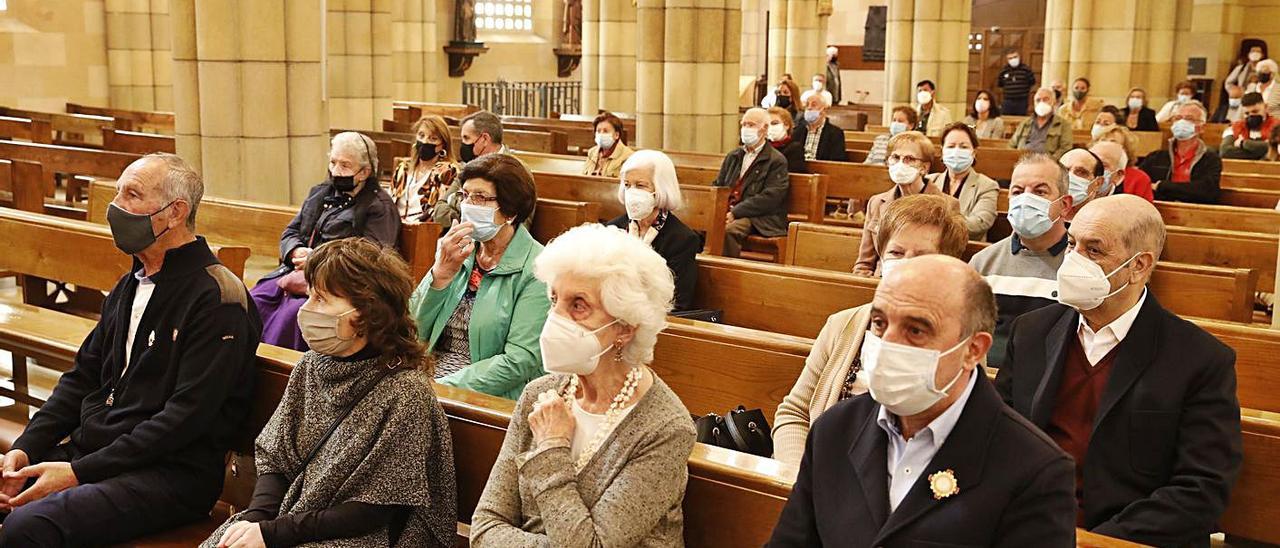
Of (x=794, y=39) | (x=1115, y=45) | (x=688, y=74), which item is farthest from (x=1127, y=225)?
(x=794, y=39)

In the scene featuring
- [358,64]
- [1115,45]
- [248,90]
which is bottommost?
[248,90]

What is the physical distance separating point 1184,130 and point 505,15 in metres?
20.4

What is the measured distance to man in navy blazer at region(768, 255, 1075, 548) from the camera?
7.61ft

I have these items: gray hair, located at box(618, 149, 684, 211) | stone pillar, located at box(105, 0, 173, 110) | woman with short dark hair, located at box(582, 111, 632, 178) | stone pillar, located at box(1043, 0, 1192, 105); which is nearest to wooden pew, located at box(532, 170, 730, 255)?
woman with short dark hair, located at box(582, 111, 632, 178)

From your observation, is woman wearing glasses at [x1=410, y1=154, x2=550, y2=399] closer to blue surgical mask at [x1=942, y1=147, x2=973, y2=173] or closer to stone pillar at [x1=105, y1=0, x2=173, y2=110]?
blue surgical mask at [x1=942, y1=147, x2=973, y2=173]

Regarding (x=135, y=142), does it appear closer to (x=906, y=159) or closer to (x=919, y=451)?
(x=906, y=159)

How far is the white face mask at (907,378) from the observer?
239cm

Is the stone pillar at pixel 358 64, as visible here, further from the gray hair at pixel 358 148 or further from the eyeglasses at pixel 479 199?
the eyeglasses at pixel 479 199

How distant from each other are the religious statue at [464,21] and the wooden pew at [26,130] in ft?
42.1

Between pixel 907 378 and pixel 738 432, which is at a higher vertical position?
pixel 907 378

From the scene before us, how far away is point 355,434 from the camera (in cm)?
330

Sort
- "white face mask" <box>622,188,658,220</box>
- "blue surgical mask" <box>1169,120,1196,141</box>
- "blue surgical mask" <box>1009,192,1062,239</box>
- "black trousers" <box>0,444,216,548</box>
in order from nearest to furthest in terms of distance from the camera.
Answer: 1. "black trousers" <box>0,444,216,548</box>
2. "blue surgical mask" <box>1009,192,1062,239</box>
3. "white face mask" <box>622,188,658,220</box>
4. "blue surgical mask" <box>1169,120,1196,141</box>

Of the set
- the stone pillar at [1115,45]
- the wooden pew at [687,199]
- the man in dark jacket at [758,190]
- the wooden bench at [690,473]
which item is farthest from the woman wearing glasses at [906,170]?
the stone pillar at [1115,45]

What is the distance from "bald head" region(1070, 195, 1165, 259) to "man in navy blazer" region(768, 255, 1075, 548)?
111 centimetres
